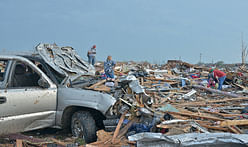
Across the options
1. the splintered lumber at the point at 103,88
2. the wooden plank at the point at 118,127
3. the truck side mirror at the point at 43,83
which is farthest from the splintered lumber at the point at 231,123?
the truck side mirror at the point at 43,83

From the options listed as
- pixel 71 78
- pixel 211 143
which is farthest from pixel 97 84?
pixel 211 143

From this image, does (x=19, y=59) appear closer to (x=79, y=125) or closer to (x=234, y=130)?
(x=79, y=125)

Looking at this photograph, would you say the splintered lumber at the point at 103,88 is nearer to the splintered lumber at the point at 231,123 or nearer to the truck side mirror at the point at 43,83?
the truck side mirror at the point at 43,83

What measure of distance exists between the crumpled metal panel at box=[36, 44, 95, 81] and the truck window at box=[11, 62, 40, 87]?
0.42 m

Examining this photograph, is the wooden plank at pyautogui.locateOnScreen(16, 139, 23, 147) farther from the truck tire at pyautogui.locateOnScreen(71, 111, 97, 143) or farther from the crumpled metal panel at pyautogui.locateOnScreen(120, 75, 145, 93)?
the crumpled metal panel at pyautogui.locateOnScreen(120, 75, 145, 93)

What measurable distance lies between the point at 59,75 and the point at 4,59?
1.18 m

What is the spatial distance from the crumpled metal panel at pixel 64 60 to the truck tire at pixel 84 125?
1019 mm

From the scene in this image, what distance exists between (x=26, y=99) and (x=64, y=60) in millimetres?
1988

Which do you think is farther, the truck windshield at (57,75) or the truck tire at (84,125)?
the truck windshield at (57,75)

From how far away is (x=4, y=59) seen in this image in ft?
15.9

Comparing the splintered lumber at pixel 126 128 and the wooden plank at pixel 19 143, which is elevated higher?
the splintered lumber at pixel 126 128

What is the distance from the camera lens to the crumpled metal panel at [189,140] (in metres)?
3.89

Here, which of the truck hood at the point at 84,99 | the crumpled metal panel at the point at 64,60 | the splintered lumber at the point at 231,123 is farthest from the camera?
the crumpled metal panel at the point at 64,60

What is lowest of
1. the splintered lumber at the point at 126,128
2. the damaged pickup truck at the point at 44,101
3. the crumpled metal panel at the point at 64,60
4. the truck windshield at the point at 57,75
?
the splintered lumber at the point at 126,128
